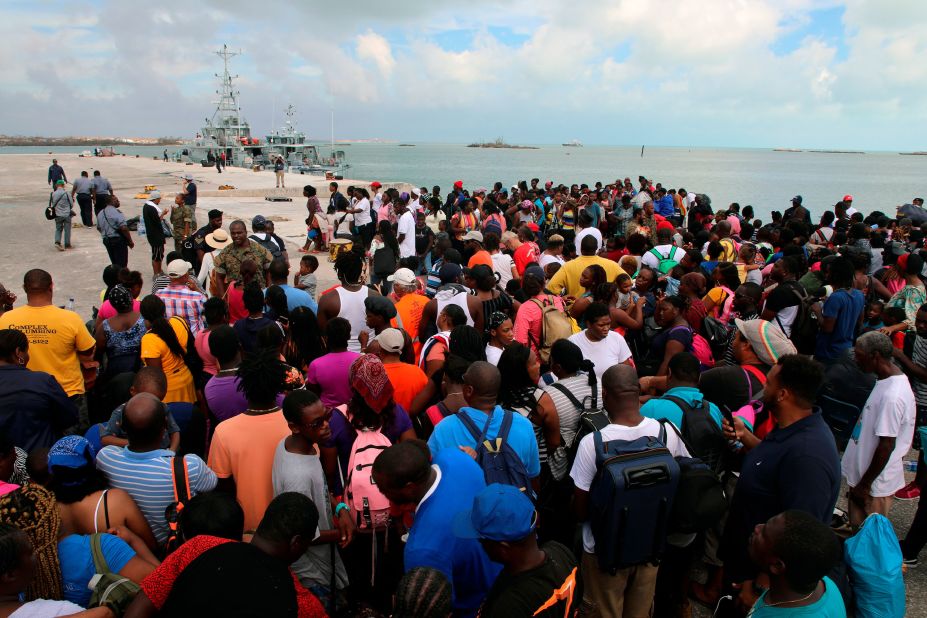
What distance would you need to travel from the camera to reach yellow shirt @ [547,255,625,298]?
6730 millimetres

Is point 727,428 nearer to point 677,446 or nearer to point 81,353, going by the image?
point 677,446

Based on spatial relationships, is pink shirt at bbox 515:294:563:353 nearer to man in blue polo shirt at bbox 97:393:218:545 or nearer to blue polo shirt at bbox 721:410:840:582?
blue polo shirt at bbox 721:410:840:582

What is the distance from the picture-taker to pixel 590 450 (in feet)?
9.88

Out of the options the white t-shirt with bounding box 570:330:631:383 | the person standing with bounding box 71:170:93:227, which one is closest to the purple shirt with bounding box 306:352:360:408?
the white t-shirt with bounding box 570:330:631:383

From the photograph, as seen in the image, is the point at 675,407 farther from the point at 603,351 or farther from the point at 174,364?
the point at 174,364

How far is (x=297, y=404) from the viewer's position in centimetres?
302

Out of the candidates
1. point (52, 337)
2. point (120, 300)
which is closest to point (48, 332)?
point (52, 337)

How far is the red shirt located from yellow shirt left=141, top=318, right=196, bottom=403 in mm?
4717

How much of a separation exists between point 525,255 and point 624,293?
6.87ft

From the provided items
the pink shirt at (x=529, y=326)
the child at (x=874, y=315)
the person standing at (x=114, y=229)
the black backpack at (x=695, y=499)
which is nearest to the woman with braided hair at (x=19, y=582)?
the black backpack at (x=695, y=499)

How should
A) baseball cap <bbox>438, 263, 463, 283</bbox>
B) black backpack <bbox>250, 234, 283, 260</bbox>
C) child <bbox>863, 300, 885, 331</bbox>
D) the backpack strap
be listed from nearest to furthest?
the backpack strap < child <bbox>863, 300, 885, 331</bbox> < baseball cap <bbox>438, 263, 463, 283</bbox> < black backpack <bbox>250, 234, 283, 260</bbox>

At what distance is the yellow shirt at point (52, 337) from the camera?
4.57 m

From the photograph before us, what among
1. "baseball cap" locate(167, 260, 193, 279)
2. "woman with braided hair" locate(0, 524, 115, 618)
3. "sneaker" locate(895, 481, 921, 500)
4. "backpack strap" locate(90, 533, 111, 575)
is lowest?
"sneaker" locate(895, 481, 921, 500)

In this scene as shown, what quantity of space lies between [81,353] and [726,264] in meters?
6.59
